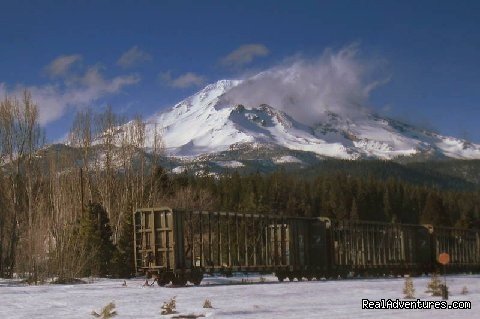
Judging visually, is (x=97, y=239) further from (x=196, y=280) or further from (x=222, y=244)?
(x=196, y=280)

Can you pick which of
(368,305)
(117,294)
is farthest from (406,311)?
(117,294)

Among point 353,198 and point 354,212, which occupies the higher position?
point 353,198

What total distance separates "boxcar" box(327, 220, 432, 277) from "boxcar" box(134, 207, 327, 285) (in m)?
0.82

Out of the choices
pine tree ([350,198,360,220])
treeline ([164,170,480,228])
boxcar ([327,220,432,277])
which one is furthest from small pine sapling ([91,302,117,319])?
pine tree ([350,198,360,220])

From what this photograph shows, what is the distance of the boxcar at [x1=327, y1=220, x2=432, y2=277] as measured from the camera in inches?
1158

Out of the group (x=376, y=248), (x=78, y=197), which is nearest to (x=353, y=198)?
(x=78, y=197)

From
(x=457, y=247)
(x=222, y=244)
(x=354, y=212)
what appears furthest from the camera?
(x=354, y=212)

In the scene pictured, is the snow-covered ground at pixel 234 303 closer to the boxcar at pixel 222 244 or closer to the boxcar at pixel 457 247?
Answer: the boxcar at pixel 222 244

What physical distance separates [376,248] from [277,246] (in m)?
6.71

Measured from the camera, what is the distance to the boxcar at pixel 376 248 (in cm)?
2942

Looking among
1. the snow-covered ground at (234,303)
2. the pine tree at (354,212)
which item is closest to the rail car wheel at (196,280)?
the snow-covered ground at (234,303)

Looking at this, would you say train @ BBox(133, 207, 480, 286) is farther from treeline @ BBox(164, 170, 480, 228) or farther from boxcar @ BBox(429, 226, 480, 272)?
treeline @ BBox(164, 170, 480, 228)

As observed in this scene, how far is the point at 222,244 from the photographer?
26.1m

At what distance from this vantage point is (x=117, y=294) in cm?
1709
